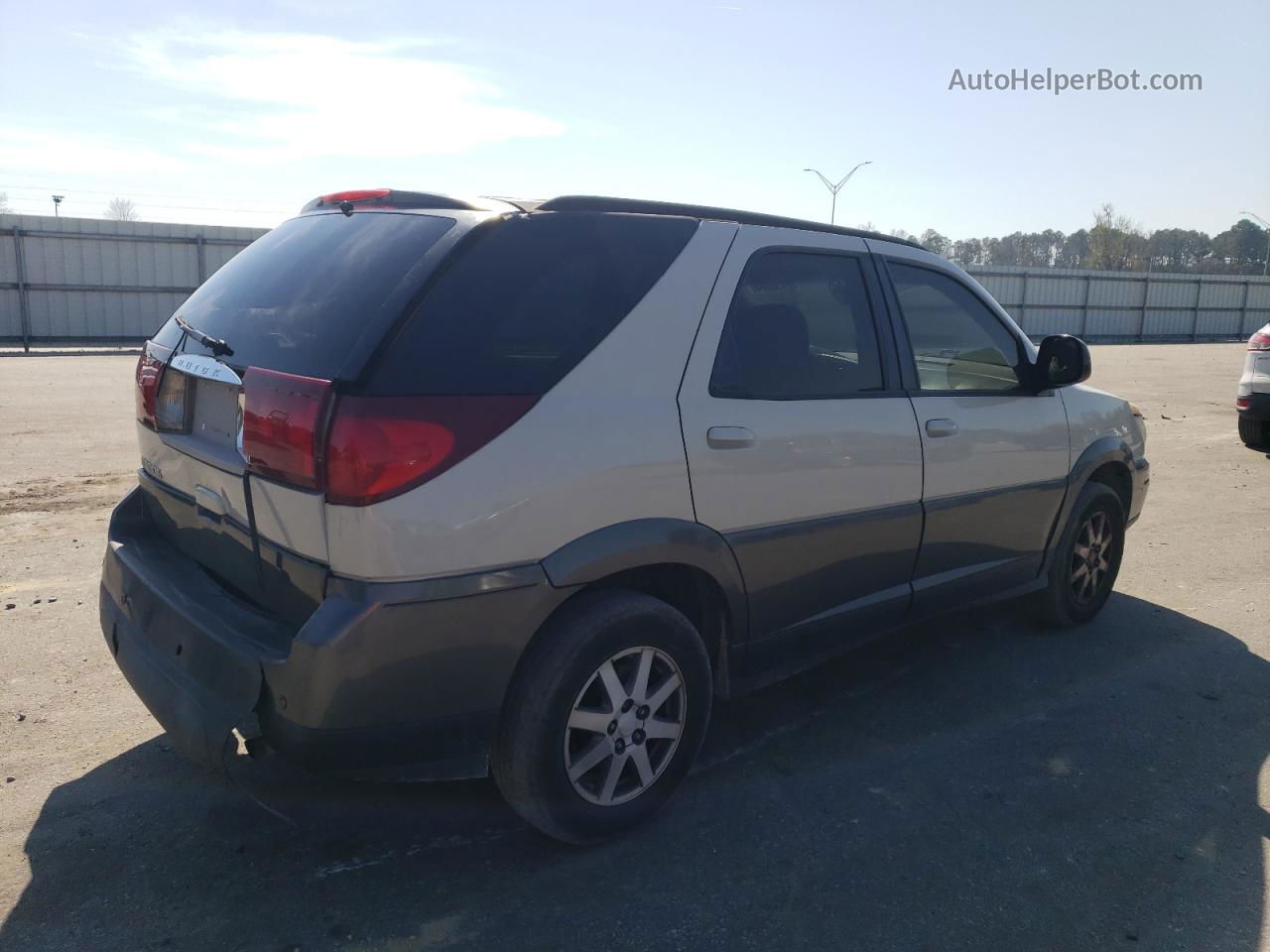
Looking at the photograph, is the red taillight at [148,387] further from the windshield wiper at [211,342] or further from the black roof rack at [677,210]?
→ the black roof rack at [677,210]

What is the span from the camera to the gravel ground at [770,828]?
257 cm

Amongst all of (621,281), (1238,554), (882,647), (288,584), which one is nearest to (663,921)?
(288,584)

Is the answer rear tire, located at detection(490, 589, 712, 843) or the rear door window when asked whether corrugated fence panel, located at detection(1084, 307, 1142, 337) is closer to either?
the rear door window

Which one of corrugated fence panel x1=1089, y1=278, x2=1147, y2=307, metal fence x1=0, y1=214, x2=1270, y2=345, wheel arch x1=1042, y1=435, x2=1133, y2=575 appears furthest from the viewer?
corrugated fence panel x1=1089, y1=278, x2=1147, y2=307

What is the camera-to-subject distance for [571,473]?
104 inches

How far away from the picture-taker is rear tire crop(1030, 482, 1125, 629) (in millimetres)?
4715

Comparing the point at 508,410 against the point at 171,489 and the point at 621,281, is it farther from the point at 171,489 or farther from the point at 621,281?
the point at 171,489

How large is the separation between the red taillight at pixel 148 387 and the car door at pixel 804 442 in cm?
176

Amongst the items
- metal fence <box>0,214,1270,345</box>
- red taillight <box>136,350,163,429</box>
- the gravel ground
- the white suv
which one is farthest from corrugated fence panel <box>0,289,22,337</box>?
the white suv

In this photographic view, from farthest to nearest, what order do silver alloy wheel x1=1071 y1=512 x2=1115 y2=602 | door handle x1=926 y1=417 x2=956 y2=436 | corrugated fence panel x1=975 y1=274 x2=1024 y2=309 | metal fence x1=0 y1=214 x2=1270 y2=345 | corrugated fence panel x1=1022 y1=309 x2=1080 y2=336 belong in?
1. corrugated fence panel x1=1022 y1=309 x2=1080 y2=336
2. corrugated fence panel x1=975 y1=274 x2=1024 y2=309
3. metal fence x1=0 y1=214 x2=1270 y2=345
4. silver alloy wheel x1=1071 y1=512 x2=1115 y2=602
5. door handle x1=926 y1=417 x2=956 y2=436

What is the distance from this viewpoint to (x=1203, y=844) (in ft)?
9.96

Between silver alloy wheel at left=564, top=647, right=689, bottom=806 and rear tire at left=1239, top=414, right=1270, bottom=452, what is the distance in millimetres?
9513

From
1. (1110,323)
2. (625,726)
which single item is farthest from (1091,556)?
(1110,323)

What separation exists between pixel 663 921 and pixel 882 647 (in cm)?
237
